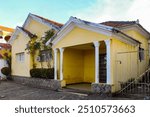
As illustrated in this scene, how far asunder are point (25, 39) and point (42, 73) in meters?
4.85

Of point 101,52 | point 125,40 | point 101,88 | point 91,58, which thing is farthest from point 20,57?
point 125,40

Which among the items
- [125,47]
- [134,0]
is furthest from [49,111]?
[134,0]

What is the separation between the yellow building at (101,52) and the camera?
30.2 feet

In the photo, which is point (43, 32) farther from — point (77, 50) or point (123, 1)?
point (123, 1)

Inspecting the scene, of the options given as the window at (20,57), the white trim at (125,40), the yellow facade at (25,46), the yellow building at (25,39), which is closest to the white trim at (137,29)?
the white trim at (125,40)

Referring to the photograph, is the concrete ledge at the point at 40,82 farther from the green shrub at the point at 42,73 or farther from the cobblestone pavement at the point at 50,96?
the cobblestone pavement at the point at 50,96

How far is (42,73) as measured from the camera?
13797 millimetres

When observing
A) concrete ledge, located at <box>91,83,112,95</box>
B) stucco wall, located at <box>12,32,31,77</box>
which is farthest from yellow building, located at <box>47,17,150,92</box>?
stucco wall, located at <box>12,32,31,77</box>

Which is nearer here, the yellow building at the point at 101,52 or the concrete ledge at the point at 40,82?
the yellow building at the point at 101,52

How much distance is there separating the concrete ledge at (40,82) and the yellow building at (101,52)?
46 cm

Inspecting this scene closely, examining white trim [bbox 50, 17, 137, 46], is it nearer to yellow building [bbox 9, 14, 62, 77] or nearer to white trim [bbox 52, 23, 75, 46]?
white trim [bbox 52, 23, 75, 46]

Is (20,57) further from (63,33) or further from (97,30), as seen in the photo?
(97,30)

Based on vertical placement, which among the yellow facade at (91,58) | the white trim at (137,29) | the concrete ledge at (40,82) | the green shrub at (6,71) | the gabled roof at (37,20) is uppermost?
the gabled roof at (37,20)

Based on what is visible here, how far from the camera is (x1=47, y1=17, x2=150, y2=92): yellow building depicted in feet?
30.2
